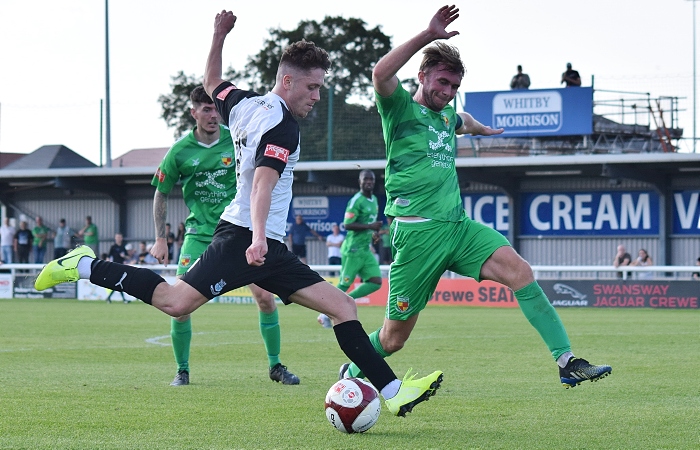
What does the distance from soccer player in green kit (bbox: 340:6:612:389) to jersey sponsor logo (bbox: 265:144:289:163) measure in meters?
1.09

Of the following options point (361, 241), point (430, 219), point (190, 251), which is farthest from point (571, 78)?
point (430, 219)

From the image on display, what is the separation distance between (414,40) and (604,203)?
24.1 metres

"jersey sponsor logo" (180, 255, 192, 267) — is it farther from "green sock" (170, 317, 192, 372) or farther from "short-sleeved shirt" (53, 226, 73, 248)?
"short-sleeved shirt" (53, 226, 73, 248)

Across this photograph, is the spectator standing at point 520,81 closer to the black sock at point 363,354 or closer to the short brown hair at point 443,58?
the short brown hair at point 443,58

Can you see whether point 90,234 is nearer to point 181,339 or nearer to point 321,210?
point 321,210

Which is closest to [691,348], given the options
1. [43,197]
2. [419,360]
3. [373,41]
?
[419,360]

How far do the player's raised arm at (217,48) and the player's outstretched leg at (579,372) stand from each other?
109 inches

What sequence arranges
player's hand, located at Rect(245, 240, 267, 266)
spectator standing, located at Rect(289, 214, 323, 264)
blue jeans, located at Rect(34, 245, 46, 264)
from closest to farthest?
player's hand, located at Rect(245, 240, 267, 266), spectator standing, located at Rect(289, 214, 323, 264), blue jeans, located at Rect(34, 245, 46, 264)

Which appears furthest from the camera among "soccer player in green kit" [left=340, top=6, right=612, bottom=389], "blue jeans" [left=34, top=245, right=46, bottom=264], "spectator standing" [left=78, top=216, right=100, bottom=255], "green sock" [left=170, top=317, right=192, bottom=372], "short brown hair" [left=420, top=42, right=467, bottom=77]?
"blue jeans" [left=34, top=245, right=46, bottom=264]

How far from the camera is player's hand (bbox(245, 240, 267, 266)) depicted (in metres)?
5.82

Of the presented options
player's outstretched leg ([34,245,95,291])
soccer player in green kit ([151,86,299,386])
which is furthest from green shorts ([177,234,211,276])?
player's outstretched leg ([34,245,95,291])

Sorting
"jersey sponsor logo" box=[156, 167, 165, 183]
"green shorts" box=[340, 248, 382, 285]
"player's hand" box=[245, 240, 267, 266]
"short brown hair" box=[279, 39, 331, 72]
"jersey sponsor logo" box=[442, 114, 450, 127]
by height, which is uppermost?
"short brown hair" box=[279, 39, 331, 72]

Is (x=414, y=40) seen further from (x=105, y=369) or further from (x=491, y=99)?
(x=491, y=99)

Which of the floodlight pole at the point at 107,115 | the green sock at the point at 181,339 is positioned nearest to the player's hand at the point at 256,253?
the green sock at the point at 181,339
